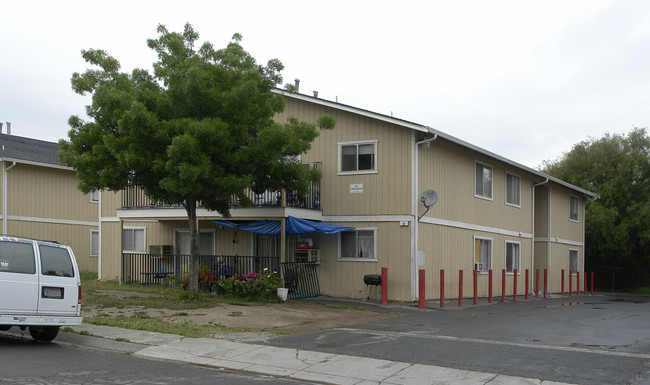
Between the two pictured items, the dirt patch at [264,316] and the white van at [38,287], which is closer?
the white van at [38,287]

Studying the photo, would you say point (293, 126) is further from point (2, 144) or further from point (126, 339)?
point (2, 144)

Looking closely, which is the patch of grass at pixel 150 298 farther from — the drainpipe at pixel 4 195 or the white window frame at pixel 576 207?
the white window frame at pixel 576 207

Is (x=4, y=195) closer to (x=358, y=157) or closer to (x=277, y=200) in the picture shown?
(x=277, y=200)

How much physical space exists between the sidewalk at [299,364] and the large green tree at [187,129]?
456 cm

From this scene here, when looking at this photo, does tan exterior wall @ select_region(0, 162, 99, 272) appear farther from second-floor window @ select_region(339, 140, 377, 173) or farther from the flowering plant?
second-floor window @ select_region(339, 140, 377, 173)

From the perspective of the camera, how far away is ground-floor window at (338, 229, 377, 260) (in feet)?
64.1

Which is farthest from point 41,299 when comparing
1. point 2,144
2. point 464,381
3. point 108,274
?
point 2,144

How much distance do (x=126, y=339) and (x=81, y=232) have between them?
20.2 m

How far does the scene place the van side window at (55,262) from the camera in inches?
416

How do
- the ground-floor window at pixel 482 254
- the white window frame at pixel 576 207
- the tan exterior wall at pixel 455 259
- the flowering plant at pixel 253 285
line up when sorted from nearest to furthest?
the flowering plant at pixel 253 285
the tan exterior wall at pixel 455 259
the ground-floor window at pixel 482 254
the white window frame at pixel 576 207

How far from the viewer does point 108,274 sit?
2392 centimetres

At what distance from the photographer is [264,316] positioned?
14.7 m

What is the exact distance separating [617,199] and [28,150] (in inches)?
1296

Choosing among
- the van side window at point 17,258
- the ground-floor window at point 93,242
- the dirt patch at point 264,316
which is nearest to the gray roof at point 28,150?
the ground-floor window at point 93,242
